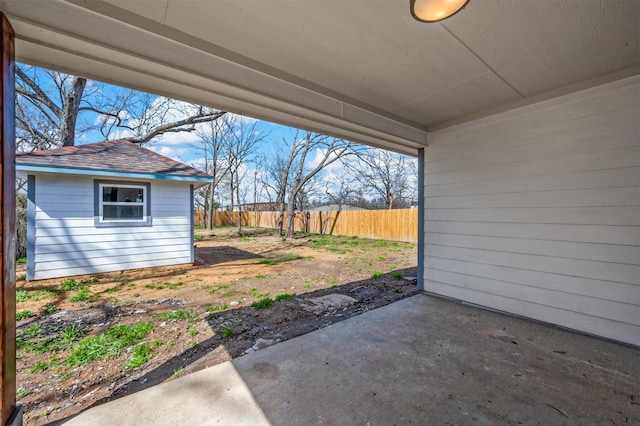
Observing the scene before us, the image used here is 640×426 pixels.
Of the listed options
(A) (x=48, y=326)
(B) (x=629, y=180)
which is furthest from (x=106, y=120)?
(B) (x=629, y=180)

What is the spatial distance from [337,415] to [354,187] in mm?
18043

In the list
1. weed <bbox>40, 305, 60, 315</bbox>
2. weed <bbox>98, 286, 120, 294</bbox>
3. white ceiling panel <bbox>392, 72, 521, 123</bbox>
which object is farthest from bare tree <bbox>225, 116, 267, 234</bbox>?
white ceiling panel <bbox>392, 72, 521, 123</bbox>

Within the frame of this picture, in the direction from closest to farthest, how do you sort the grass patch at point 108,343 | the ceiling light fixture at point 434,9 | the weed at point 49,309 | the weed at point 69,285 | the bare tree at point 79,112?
the ceiling light fixture at point 434,9 → the grass patch at point 108,343 → the weed at point 49,309 → the weed at point 69,285 → the bare tree at point 79,112

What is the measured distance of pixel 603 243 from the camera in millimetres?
2426

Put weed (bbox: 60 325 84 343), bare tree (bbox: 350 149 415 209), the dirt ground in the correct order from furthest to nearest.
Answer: bare tree (bbox: 350 149 415 209) → weed (bbox: 60 325 84 343) → the dirt ground

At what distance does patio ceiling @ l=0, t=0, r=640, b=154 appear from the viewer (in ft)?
5.08

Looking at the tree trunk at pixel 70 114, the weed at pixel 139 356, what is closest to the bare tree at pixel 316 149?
the tree trunk at pixel 70 114

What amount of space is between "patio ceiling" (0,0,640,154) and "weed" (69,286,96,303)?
3.51m

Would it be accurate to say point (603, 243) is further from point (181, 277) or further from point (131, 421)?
point (181, 277)

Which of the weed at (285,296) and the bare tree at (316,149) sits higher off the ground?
the bare tree at (316,149)

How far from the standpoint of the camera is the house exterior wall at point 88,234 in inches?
192

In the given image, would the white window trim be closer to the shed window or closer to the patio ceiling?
the shed window

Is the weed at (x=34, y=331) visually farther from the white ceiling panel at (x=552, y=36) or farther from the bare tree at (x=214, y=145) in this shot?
the bare tree at (x=214, y=145)

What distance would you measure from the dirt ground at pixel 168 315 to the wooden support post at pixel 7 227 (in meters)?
0.51
